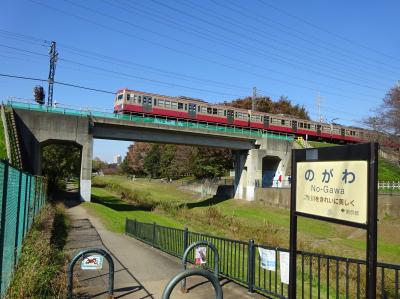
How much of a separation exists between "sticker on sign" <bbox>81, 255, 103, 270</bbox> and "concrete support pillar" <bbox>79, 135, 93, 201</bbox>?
27709 mm

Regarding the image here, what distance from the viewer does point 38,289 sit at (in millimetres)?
6258

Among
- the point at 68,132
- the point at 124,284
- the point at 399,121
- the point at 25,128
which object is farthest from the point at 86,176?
the point at 399,121

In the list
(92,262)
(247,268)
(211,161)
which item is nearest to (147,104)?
(211,161)

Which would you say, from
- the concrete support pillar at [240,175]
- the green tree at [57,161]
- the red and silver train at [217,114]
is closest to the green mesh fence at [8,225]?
the green tree at [57,161]

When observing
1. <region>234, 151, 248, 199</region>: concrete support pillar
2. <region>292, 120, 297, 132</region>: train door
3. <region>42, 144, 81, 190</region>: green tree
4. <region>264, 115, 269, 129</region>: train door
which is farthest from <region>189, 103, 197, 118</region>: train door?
<region>292, 120, 297, 132</region>: train door

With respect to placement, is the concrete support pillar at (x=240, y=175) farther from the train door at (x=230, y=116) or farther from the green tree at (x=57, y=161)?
the green tree at (x=57, y=161)

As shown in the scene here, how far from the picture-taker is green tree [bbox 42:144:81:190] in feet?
135

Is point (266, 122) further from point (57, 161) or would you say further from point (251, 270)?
point (251, 270)

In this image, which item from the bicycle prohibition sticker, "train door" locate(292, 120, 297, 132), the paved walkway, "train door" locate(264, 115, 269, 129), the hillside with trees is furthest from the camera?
the hillside with trees

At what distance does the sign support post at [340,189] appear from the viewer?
3932 millimetres

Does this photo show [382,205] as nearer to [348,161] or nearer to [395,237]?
[395,237]

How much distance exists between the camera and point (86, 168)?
34.9 m

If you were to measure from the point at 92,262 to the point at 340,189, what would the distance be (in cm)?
474

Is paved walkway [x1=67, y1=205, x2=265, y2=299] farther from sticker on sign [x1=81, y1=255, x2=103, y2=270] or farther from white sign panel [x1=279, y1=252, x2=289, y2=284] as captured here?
white sign panel [x1=279, y1=252, x2=289, y2=284]
